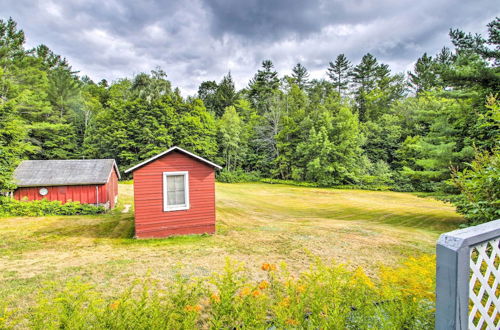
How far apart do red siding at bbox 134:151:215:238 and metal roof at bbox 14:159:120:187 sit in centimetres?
809

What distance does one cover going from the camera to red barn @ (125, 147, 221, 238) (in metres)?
8.55

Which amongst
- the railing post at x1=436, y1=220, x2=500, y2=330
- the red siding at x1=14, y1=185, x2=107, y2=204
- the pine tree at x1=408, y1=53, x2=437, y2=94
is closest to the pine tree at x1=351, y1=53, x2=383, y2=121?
the pine tree at x1=408, y1=53, x2=437, y2=94

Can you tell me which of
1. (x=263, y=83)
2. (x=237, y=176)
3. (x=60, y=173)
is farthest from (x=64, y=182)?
(x=263, y=83)

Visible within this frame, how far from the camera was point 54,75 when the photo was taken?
32719 mm

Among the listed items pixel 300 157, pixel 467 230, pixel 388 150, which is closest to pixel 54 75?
pixel 300 157

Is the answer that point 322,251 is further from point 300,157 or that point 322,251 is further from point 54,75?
point 54,75

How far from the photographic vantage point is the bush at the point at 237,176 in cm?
3469

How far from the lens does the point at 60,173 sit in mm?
14852

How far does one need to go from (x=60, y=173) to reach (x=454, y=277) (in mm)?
18679

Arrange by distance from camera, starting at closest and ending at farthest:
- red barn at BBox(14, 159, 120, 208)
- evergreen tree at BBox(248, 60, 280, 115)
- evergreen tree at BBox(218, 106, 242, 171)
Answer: red barn at BBox(14, 159, 120, 208) → evergreen tree at BBox(218, 106, 242, 171) → evergreen tree at BBox(248, 60, 280, 115)

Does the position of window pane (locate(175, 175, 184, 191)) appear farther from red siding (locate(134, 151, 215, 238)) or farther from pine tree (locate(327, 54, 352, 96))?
pine tree (locate(327, 54, 352, 96))

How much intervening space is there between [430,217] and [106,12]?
19.8 metres

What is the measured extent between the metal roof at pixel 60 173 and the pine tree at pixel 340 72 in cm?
4226

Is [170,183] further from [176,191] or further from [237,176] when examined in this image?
[237,176]
